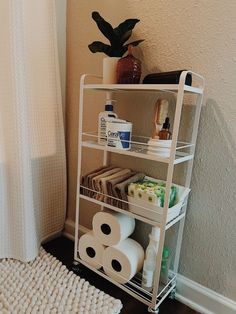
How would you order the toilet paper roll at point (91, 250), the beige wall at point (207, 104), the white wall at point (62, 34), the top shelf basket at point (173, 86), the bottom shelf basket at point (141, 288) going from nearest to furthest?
the top shelf basket at point (173, 86), the beige wall at point (207, 104), the bottom shelf basket at point (141, 288), the toilet paper roll at point (91, 250), the white wall at point (62, 34)

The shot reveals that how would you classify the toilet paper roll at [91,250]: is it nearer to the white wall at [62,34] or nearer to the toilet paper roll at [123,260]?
the toilet paper roll at [123,260]

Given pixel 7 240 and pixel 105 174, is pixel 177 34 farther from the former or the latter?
pixel 7 240

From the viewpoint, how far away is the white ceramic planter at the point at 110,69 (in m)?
1.03

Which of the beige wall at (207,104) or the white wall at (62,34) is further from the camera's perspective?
the white wall at (62,34)

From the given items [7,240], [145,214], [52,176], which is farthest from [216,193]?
[7,240]

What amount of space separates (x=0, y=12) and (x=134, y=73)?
2.06ft

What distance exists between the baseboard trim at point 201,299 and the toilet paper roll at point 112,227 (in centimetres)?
34

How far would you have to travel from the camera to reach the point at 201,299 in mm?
1084

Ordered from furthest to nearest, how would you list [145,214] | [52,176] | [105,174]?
[52,176] → [105,174] → [145,214]

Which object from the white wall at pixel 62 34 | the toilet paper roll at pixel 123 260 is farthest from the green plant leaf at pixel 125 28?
the toilet paper roll at pixel 123 260

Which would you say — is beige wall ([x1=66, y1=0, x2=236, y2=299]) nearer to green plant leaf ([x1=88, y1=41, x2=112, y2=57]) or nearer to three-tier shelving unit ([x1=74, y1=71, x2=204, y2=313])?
three-tier shelving unit ([x1=74, y1=71, x2=204, y2=313])

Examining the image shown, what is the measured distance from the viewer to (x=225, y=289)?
103 cm

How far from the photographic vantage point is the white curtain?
1.09 meters

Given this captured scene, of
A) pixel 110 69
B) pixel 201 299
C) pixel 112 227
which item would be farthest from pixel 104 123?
pixel 201 299
